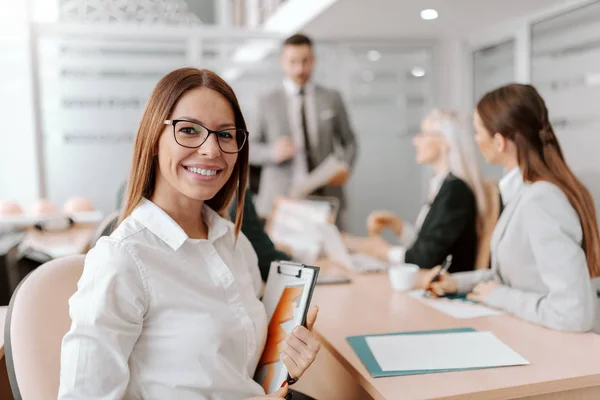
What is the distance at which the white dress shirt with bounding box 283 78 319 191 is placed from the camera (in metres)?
3.46

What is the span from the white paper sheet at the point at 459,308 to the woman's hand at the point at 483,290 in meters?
0.02

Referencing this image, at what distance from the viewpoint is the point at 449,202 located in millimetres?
2123

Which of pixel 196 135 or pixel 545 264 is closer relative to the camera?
pixel 196 135

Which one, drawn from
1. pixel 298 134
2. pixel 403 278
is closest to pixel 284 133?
pixel 298 134

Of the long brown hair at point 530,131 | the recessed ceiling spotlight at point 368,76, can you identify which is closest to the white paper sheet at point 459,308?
the long brown hair at point 530,131

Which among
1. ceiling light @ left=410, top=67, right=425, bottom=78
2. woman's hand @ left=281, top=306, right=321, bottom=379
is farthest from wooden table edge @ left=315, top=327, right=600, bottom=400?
ceiling light @ left=410, top=67, right=425, bottom=78

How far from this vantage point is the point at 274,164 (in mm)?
3486

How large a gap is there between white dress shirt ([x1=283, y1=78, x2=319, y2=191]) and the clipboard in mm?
2208

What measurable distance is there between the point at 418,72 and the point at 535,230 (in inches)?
133

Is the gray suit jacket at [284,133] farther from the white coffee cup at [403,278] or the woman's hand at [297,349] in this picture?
the woman's hand at [297,349]

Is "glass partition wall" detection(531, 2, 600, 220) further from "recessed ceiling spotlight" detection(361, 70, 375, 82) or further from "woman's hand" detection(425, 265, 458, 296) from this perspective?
"woman's hand" detection(425, 265, 458, 296)

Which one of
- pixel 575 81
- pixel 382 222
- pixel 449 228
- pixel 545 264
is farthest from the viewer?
pixel 575 81

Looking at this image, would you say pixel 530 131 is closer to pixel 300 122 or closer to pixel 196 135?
pixel 196 135

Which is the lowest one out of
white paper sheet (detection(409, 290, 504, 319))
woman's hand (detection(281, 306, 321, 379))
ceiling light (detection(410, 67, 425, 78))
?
white paper sheet (detection(409, 290, 504, 319))
